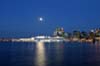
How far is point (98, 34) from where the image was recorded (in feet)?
647

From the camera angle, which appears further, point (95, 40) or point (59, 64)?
point (95, 40)

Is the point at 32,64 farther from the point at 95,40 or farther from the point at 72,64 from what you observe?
the point at 95,40

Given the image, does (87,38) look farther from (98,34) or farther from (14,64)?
(14,64)

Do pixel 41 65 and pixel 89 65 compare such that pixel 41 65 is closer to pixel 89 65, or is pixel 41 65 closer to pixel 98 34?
pixel 89 65

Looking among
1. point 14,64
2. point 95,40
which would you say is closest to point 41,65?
point 14,64

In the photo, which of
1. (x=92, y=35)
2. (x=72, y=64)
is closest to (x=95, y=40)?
(x=92, y=35)

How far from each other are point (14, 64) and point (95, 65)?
12.2 meters

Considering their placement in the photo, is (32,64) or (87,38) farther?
(87,38)

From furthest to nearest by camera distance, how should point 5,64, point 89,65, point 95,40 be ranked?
point 95,40 < point 5,64 < point 89,65

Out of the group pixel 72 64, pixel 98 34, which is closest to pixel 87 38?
pixel 98 34

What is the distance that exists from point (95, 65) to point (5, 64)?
1351 cm

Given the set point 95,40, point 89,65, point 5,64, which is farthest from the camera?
point 95,40

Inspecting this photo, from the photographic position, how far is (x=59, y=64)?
165ft

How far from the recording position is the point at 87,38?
199 meters
